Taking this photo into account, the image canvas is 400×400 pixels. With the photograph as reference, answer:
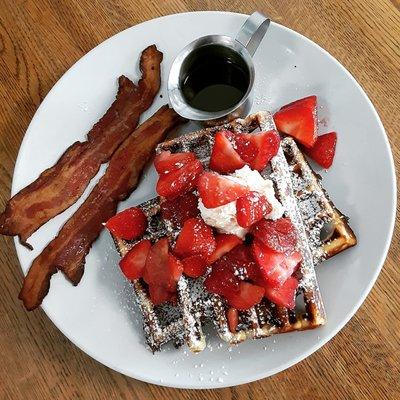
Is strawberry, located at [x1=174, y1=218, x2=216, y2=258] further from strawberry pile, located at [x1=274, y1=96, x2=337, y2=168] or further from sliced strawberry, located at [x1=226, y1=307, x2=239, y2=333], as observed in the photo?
strawberry pile, located at [x1=274, y1=96, x2=337, y2=168]

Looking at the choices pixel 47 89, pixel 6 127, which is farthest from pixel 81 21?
pixel 6 127

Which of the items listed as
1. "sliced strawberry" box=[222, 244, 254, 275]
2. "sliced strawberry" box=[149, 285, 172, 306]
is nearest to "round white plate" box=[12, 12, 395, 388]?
"sliced strawberry" box=[149, 285, 172, 306]

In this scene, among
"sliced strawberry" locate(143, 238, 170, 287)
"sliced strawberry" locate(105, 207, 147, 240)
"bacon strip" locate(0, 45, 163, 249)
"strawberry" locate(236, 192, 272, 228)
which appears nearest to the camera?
"strawberry" locate(236, 192, 272, 228)

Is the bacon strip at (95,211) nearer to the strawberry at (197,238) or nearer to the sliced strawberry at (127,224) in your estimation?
the sliced strawberry at (127,224)

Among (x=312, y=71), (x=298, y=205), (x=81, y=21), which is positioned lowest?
(x=298, y=205)

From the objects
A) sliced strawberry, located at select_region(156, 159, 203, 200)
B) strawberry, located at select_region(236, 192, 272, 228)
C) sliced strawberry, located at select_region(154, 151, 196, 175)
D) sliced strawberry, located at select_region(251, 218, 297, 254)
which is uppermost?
sliced strawberry, located at select_region(154, 151, 196, 175)

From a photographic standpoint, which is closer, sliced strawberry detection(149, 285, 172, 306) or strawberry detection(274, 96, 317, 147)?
sliced strawberry detection(149, 285, 172, 306)

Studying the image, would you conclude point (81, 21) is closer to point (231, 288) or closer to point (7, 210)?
point (7, 210)
